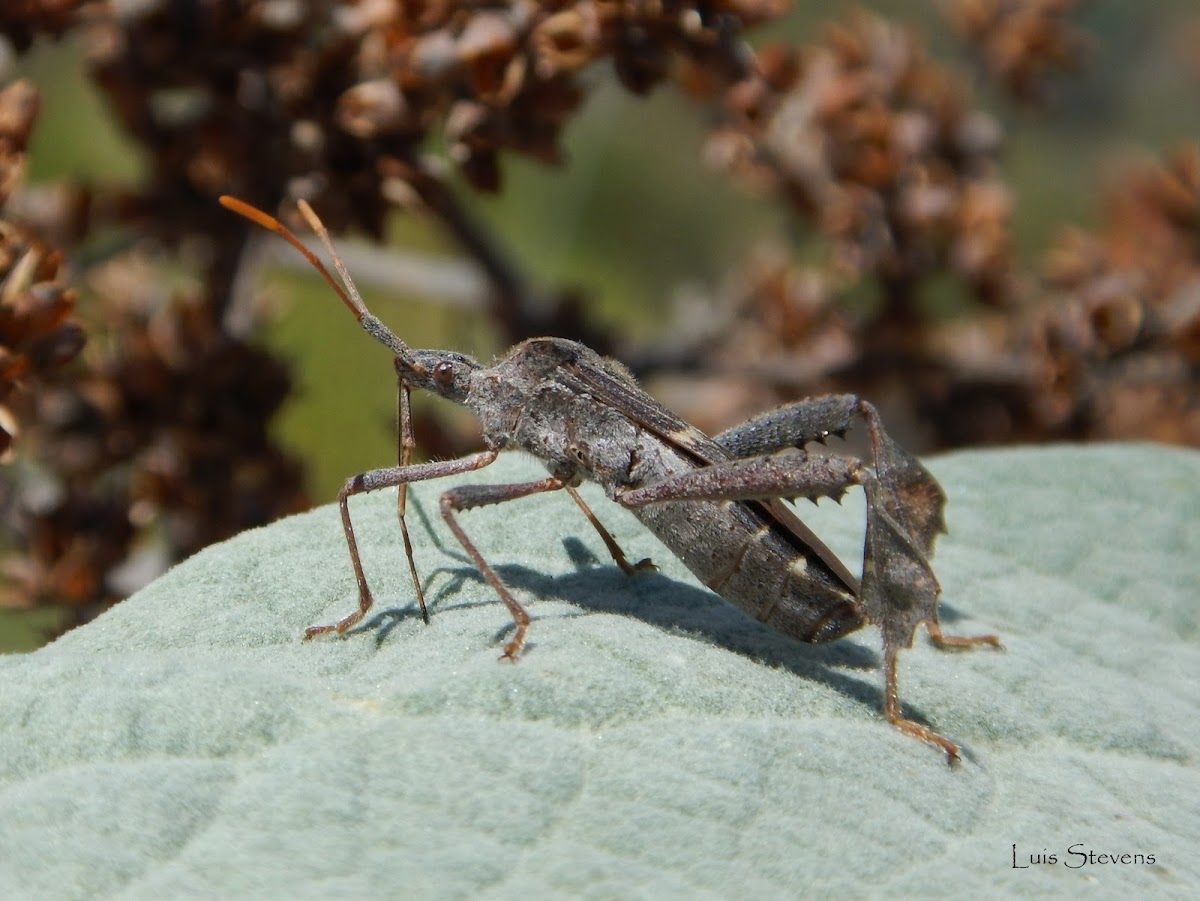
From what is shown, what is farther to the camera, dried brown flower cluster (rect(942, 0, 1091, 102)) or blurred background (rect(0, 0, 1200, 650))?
dried brown flower cluster (rect(942, 0, 1091, 102))

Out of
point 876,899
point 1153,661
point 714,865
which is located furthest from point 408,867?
point 1153,661

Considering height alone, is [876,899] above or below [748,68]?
below

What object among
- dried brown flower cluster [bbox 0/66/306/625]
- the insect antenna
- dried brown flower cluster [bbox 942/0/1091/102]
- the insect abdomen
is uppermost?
dried brown flower cluster [bbox 942/0/1091/102]

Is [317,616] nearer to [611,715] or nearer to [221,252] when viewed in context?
[611,715]

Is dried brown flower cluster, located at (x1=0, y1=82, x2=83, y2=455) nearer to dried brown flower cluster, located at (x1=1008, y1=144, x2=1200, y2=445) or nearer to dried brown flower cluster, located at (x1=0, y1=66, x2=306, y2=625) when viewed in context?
dried brown flower cluster, located at (x1=0, y1=66, x2=306, y2=625)

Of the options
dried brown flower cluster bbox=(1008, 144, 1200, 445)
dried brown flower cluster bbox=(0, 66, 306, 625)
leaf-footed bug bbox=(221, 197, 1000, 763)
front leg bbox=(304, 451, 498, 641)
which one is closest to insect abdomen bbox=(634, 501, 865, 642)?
leaf-footed bug bbox=(221, 197, 1000, 763)

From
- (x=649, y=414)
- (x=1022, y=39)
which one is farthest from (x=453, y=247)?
(x=1022, y=39)

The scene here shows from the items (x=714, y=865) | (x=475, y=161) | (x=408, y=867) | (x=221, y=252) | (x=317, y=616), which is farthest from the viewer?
(x=221, y=252)
